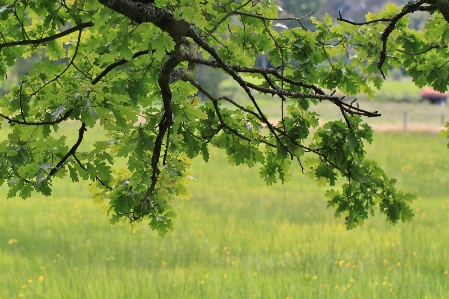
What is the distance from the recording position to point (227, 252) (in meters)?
9.12

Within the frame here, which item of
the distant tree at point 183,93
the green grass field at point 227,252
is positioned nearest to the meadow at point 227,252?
the green grass field at point 227,252

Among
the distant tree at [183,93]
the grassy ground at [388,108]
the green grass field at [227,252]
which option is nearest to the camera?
the distant tree at [183,93]

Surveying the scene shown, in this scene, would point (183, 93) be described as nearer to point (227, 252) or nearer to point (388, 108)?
point (227, 252)

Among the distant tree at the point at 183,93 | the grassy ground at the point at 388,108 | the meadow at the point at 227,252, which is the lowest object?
the meadow at the point at 227,252

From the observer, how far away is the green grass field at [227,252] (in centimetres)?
720

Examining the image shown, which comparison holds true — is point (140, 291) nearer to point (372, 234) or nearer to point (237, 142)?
point (237, 142)

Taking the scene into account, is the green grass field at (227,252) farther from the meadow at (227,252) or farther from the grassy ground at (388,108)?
the grassy ground at (388,108)

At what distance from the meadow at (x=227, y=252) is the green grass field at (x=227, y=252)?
0.02 metres

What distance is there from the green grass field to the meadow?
0.07 ft

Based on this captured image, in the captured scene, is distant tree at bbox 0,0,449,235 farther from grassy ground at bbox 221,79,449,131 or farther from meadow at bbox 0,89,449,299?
grassy ground at bbox 221,79,449,131

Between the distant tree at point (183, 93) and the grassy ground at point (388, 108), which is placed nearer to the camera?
the distant tree at point (183, 93)

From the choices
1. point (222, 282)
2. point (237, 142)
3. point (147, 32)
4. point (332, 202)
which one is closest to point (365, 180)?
point (332, 202)

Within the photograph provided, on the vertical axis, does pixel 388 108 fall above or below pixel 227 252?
above

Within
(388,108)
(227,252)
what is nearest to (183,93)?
(227,252)
